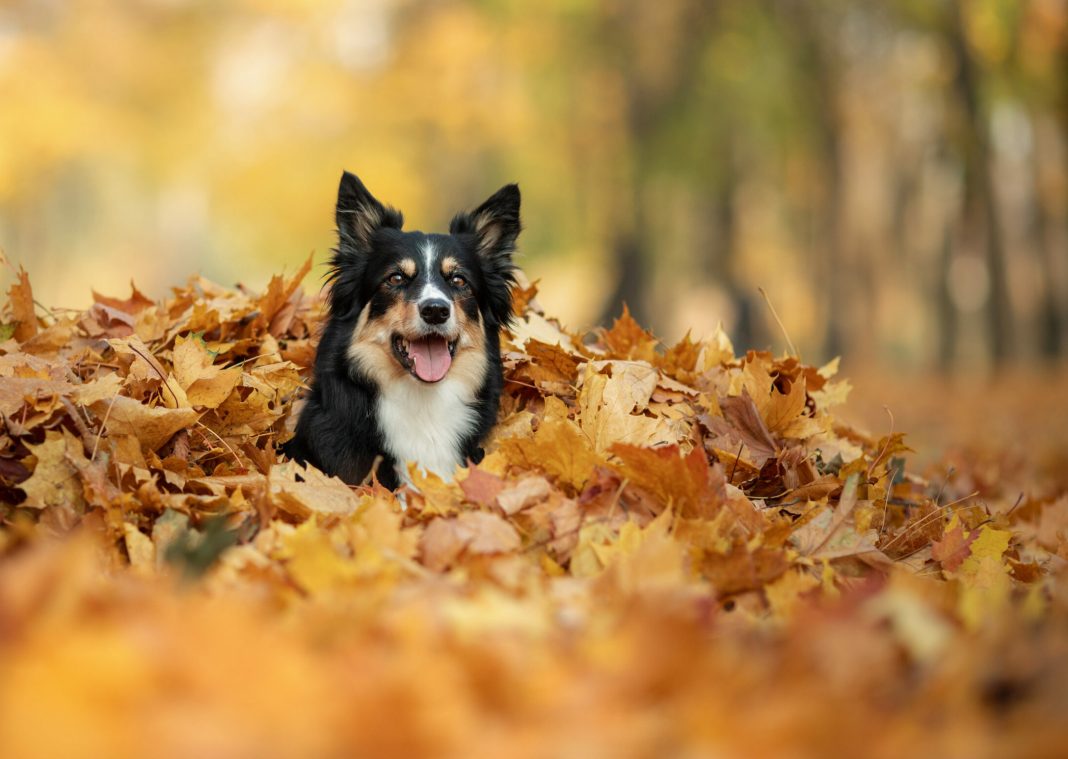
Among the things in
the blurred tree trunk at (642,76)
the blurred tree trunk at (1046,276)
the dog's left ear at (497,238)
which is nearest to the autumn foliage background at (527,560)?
the dog's left ear at (497,238)

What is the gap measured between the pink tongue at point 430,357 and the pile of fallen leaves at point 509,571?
0.39 meters

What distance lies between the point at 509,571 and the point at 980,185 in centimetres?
1802

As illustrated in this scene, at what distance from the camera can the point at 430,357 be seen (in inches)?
168

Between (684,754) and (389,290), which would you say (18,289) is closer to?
(389,290)

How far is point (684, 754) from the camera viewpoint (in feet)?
5.01

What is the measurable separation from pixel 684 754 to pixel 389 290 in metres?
3.03

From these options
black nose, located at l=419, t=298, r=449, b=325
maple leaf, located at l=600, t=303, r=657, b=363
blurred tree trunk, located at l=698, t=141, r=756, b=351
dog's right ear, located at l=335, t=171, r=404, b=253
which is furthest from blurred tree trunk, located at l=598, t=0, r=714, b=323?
black nose, located at l=419, t=298, r=449, b=325

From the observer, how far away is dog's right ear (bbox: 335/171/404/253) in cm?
441

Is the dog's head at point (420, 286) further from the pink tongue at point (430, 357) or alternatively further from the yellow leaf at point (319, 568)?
the yellow leaf at point (319, 568)

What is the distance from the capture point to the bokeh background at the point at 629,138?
749 inches

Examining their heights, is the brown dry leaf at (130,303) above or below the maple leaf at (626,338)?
above

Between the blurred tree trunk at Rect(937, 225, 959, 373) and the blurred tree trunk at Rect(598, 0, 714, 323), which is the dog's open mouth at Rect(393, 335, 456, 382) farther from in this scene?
the blurred tree trunk at Rect(937, 225, 959, 373)

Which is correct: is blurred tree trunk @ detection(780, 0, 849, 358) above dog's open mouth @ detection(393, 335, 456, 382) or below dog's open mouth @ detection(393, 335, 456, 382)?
above

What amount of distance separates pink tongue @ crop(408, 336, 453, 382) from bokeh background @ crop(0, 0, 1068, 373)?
472 inches
